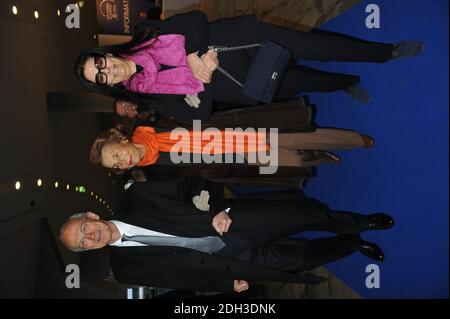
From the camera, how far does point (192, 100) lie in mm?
2213

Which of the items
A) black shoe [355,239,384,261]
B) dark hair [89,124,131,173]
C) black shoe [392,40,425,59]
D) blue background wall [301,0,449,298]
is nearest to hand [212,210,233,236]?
dark hair [89,124,131,173]

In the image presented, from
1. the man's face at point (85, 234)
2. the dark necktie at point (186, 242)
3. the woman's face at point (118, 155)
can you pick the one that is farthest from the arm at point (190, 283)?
the woman's face at point (118, 155)

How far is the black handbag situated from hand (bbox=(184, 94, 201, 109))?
0.70 ft

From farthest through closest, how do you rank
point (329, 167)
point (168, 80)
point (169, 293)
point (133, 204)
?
point (169, 293) < point (329, 167) < point (133, 204) < point (168, 80)

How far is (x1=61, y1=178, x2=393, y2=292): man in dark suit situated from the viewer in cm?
241

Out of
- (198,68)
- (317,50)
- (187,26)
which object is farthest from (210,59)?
(317,50)

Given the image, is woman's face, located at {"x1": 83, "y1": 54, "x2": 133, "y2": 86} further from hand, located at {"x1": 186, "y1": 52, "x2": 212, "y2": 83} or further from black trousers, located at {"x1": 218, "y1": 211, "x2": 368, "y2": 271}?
black trousers, located at {"x1": 218, "y1": 211, "x2": 368, "y2": 271}

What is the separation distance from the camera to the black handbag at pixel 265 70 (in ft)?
7.13

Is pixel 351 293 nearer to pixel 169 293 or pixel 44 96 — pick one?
pixel 169 293

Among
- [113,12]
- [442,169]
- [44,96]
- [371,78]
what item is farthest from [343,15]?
[113,12]

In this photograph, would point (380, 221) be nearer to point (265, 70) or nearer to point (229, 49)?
point (265, 70)

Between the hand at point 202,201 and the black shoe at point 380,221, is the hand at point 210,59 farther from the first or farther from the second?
the black shoe at point 380,221

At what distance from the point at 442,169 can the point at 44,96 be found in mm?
3110

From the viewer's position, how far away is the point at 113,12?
19.1 ft
